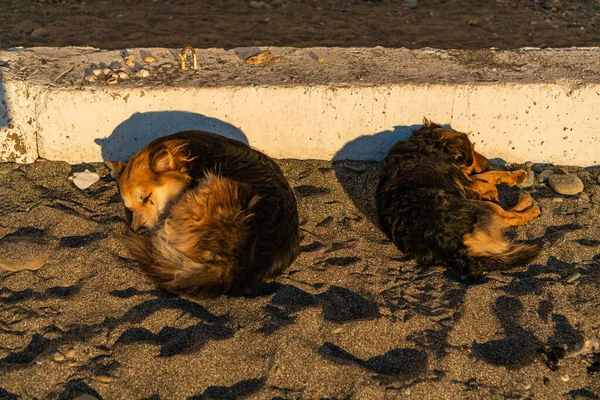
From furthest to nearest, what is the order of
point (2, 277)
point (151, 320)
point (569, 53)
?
point (569, 53) < point (2, 277) < point (151, 320)

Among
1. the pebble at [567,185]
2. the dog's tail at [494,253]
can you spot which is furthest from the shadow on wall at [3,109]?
the pebble at [567,185]

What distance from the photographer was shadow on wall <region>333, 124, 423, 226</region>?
5871mm

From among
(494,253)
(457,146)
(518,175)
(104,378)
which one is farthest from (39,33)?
(494,253)

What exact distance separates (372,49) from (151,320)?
3.75m

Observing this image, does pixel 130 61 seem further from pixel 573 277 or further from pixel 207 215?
pixel 573 277

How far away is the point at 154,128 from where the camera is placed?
5906mm

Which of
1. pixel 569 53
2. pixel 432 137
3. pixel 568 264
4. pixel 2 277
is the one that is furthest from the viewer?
pixel 569 53

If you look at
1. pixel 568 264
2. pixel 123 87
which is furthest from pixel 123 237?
pixel 568 264

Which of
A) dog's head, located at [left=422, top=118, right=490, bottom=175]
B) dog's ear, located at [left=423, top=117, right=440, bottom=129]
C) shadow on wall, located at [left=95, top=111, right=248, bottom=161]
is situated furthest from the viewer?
shadow on wall, located at [left=95, top=111, right=248, bottom=161]

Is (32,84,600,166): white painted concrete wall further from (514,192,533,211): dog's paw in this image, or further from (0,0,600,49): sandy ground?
(0,0,600,49): sandy ground

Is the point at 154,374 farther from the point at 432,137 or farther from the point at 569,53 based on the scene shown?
the point at 569,53

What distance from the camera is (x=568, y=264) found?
4992 mm

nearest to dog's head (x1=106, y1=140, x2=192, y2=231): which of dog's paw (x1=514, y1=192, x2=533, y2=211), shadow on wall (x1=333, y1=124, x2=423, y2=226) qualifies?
shadow on wall (x1=333, y1=124, x2=423, y2=226)

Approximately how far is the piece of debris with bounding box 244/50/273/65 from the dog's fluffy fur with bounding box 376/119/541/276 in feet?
5.27
